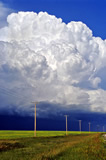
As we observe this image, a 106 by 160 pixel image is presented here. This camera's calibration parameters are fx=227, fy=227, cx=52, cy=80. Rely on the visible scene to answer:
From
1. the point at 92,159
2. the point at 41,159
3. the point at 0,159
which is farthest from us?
the point at 0,159

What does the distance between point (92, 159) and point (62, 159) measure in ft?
7.46

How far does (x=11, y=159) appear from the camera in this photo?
18.1 meters

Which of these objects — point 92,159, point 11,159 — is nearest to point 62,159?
point 92,159

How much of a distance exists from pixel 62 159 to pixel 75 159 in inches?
41.3

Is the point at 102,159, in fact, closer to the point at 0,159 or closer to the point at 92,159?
the point at 92,159

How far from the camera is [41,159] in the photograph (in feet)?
52.8

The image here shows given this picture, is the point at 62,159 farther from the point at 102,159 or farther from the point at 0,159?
the point at 0,159

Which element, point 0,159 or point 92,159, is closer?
point 92,159

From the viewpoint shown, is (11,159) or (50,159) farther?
(11,159)

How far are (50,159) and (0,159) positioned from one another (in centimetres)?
436

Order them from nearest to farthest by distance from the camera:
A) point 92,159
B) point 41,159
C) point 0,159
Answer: point 41,159
point 92,159
point 0,159

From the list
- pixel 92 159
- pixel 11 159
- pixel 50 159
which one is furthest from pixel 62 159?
pixel 11 159

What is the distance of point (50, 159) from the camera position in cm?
1694

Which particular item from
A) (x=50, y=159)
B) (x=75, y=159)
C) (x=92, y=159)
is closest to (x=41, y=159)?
(x=50, y=159)
